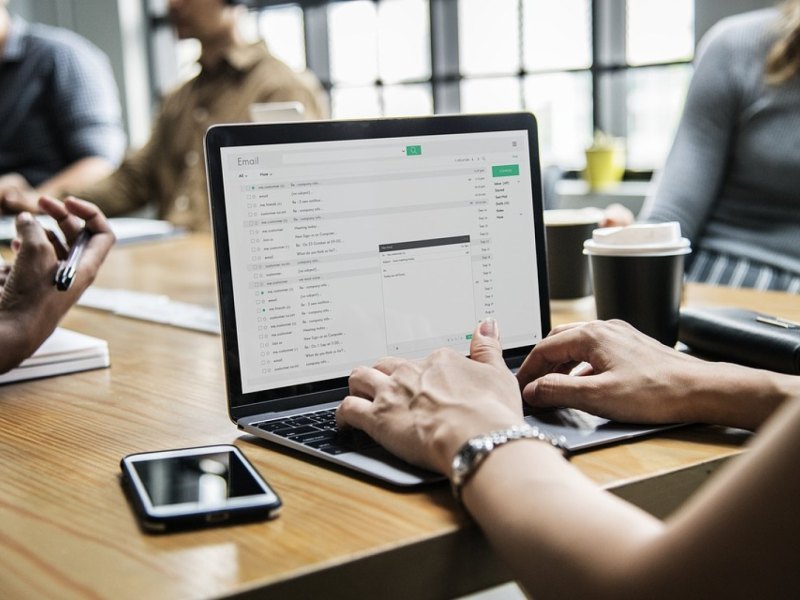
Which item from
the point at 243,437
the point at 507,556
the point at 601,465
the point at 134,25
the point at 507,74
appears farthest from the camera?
the point at 134,25

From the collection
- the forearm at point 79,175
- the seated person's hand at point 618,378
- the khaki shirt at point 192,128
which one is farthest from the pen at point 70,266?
the forearm at point 79,175

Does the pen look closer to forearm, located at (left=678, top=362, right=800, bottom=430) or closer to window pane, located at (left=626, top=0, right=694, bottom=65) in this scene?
forearm, located at (left=678, top=362, right=800, bottom=430)

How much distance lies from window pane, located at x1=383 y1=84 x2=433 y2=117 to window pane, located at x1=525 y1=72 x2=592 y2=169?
1.59ft

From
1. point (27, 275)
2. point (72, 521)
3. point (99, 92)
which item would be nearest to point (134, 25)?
point (99, 92)

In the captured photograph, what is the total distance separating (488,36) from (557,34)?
33 cm

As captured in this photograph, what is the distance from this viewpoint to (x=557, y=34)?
381 cm

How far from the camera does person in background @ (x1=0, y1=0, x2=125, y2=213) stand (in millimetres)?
3389

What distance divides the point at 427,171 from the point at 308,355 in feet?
0.67

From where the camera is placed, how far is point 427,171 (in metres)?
0.91

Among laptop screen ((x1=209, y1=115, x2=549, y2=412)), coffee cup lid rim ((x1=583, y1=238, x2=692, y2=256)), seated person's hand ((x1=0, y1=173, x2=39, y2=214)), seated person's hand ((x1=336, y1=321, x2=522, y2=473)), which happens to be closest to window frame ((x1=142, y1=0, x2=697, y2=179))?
seated person's hand ((x1=0, y1=173, x2=39, y2=214))

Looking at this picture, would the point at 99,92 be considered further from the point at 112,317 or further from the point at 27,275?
the point at 27,275

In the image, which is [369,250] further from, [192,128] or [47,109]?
[47,109]

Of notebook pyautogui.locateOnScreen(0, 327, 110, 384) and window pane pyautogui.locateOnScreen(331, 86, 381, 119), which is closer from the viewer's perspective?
notebook pyautogui.locateOnScreen(0, 327, 110, 384)

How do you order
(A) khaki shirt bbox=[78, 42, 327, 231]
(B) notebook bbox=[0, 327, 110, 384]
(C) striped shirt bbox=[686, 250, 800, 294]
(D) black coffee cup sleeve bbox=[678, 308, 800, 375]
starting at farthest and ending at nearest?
(A) khaki shirt bbox=[78, 42, 327, 231] < (C) striped shirt bbox=[686, 250, 800, 294] < (B) notebook bbox=[0, 327, 110, 384] < (D) black coffee cup sleeve bbox=[678, 308, 800, 375]
